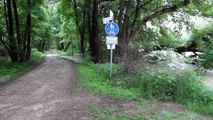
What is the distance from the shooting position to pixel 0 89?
7500 millimetres

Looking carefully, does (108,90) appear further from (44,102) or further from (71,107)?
(44,102)

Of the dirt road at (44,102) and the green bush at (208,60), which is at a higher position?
the green bush at (208,60)

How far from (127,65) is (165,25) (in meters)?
10.4

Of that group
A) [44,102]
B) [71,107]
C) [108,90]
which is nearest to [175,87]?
[108,90]

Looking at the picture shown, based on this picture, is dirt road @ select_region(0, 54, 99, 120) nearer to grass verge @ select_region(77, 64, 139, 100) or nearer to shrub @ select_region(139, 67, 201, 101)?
grass verge @ select_region(77, 64, 139, 100)

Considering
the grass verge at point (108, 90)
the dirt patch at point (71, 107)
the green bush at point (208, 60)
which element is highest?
the green bush at point (208, 60)

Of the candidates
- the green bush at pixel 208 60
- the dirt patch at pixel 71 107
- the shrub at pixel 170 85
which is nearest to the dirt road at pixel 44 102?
the dirt patch at pixel 71 107

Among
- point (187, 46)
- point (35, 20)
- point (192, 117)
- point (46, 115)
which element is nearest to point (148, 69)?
point (192, 117)

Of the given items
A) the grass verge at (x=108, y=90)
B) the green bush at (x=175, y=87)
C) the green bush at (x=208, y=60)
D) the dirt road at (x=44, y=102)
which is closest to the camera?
the dirt road at (x=44, y=102)

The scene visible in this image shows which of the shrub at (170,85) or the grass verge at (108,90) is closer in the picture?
the grass verge at (108,90)

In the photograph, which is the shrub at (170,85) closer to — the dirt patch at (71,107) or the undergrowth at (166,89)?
the undergrowth at (166,89)

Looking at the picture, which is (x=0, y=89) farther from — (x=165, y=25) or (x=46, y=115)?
(x=165, y=25)

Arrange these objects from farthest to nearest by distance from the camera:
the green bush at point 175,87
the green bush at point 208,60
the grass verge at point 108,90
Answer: the green bush at point 208,60 → the green bush at point 175,87 → the grass verge at point 108,90

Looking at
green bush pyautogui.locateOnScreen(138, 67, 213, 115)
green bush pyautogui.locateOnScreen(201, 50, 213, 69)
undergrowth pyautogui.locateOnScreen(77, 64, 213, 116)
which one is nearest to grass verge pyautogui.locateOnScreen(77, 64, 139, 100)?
undergrowth pyautogui.locateOnScreen(77, 64, 213, 116)
